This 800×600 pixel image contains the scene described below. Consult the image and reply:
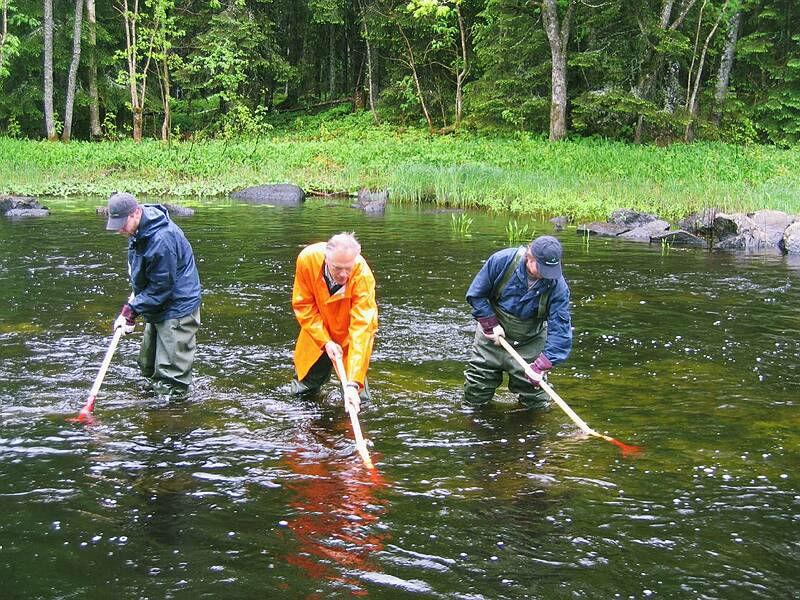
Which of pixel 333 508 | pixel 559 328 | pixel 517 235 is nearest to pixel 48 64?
pixel 517 235

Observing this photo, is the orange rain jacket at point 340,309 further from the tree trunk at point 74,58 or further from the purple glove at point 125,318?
the tree trunk at point 74,58

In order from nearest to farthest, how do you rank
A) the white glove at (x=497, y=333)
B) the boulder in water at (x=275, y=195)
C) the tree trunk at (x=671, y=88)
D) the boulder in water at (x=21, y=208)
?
the white glove at (x=497, y=333), the boulder in water at (x=21, y=208), the boulder in water at (x=275, y=195), the tree trunk at (x=671, y=88)

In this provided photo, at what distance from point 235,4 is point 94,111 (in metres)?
7.33

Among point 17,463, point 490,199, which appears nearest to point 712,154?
point 490,199

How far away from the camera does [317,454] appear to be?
220 inches

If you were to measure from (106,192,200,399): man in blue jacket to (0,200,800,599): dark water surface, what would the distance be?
0.31 metres

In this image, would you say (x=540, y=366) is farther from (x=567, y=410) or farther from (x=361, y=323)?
(x=361, y=323)

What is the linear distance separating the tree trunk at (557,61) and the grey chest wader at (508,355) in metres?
21.4

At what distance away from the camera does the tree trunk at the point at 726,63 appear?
28.2m

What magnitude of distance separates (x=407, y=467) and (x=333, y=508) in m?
0.77

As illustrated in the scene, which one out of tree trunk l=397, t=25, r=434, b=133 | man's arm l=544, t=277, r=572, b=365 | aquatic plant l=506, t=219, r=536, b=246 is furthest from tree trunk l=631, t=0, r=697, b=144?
man's arm l=544, t=277, r=572, b=365

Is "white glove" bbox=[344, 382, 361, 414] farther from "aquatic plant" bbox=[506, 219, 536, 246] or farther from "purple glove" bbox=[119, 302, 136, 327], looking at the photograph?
"aquatic plant" bbox=[506, 219, 536, 246]

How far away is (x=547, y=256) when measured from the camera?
549 centimetres

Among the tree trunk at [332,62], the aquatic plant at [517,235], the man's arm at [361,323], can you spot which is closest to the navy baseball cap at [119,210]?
the man's arm at [361,323]
